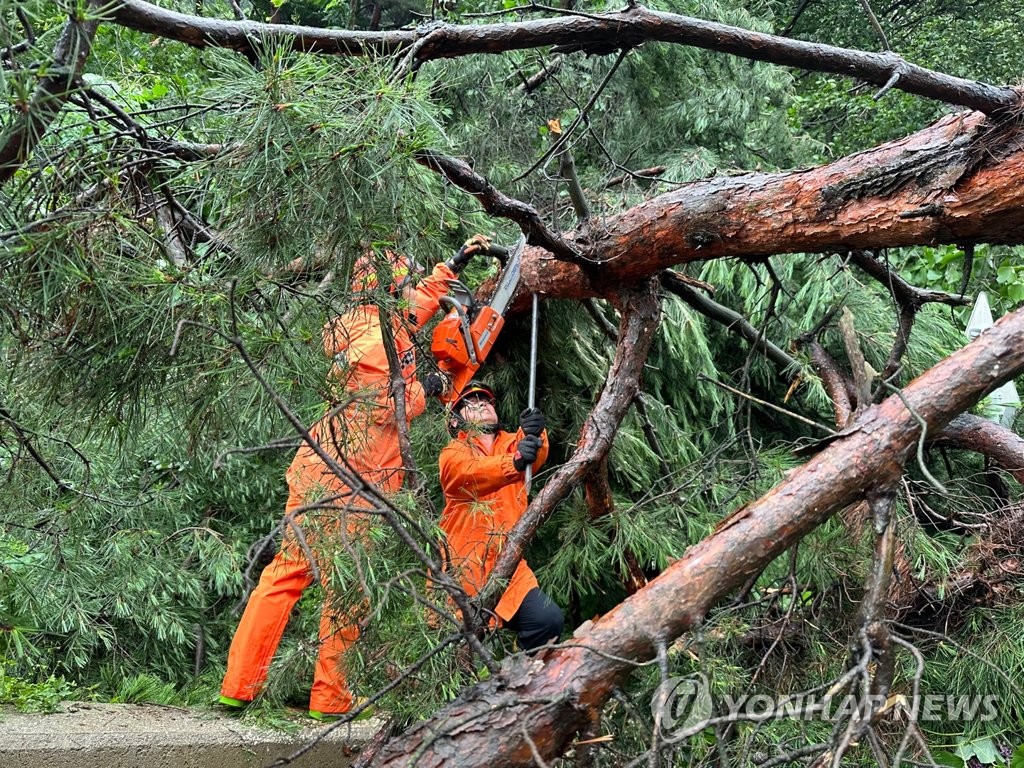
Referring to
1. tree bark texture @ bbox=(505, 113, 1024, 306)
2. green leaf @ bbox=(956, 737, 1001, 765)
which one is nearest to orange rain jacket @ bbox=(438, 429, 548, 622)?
tree bark texture @ bbox=(505, 113, 1024, 306)

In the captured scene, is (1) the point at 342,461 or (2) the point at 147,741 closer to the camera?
(1) the point at 342,461

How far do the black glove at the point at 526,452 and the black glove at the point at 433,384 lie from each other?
32cm

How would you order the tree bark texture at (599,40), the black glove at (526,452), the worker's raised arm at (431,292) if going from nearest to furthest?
the tree bark texture at (599,40)
the worker's raised arm at (431,292)
the black glove at (526,452)

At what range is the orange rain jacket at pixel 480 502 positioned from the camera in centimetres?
295

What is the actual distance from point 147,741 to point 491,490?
51.5 inches

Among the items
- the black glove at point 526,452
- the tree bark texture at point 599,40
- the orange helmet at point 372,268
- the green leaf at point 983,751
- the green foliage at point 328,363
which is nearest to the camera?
the green foliage at point 328,363

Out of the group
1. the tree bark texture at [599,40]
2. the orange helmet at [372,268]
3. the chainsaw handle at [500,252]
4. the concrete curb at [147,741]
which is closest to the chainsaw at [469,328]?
the chainsaw handle at [500,252]

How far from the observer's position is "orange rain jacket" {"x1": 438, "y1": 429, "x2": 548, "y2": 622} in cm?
295

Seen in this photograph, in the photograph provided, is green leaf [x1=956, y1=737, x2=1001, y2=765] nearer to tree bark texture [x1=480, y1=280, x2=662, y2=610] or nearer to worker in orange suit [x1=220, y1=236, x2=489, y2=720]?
tree bark texture [x1=480, y1=280, x2=662, y2=610]

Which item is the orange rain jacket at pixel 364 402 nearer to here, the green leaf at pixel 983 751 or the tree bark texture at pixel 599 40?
the tree bark texture at pixel 599 40

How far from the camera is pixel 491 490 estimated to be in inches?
127

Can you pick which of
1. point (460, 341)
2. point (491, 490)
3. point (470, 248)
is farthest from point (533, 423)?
point (470, 248)

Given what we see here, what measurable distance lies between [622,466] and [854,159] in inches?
65.2

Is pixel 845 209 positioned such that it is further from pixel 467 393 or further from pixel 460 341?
pixel 467 393
